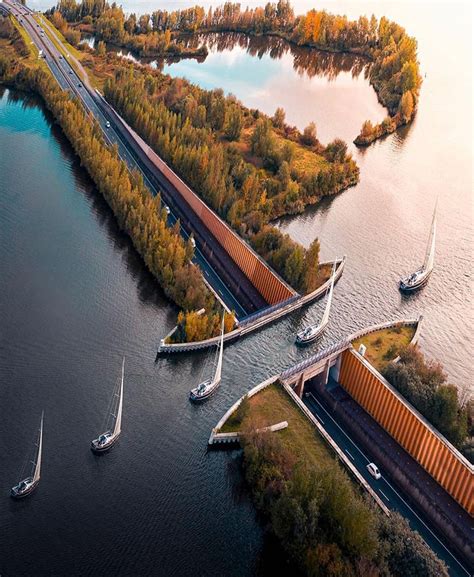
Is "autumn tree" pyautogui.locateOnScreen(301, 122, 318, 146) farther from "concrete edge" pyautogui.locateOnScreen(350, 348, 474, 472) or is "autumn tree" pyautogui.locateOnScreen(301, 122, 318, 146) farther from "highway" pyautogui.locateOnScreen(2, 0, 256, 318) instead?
"concrete edge" pyautogui.locateOnScreen(350, 348, 474, 472)

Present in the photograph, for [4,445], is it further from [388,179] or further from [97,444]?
[388,179]

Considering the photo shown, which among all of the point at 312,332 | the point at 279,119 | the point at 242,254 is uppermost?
the point at 279,119

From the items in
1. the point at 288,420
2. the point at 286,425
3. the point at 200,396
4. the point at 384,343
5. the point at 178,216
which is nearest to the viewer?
the point at 286,425

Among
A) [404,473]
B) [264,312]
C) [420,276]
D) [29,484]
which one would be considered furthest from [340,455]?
[420,276]

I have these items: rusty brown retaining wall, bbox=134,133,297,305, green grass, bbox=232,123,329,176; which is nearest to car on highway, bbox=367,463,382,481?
rusty brown retaining wall, bbox=134,133,297,305

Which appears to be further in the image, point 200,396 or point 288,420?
point 200,396

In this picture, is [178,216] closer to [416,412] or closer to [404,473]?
[416,412]

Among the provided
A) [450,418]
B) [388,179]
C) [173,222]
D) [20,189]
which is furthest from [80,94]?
[450,418]
